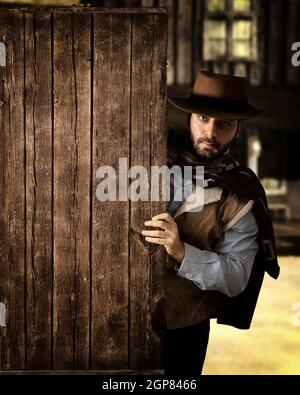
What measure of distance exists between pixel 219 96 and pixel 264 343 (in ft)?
11.6

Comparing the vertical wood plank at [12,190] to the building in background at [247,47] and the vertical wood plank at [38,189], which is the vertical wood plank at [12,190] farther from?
the building in background at [247,47]

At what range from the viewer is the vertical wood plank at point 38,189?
262cm

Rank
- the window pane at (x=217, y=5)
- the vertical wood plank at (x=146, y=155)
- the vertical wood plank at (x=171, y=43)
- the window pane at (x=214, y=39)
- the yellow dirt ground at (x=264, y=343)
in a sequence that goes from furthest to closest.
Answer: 1. the window pane at (x=217, y=5)
2. the window pane at (x=214, y=39)
3. the vertical wood plank at (x=171, y=43)
4. the yellow dirt ground at (x=264, y=343)
5. the vertical wood plank at (x=146, y=155)

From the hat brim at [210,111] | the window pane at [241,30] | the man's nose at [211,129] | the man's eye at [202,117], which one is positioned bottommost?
the man's nose at [211,129]

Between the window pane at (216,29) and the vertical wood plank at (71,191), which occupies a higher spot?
the window pane at (216,29)

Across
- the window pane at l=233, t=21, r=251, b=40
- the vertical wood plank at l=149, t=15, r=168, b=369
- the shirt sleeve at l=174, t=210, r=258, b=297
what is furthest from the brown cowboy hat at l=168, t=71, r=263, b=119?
the window pane at l=233, t=21, r=251, b=40

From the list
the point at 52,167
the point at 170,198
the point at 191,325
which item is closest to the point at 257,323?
the point at 191,325

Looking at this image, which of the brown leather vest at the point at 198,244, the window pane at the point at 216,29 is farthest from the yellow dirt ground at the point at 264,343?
the window pane at the point at 216,29

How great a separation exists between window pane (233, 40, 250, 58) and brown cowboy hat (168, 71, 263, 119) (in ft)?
28.1

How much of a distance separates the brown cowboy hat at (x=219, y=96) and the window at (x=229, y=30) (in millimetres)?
8282

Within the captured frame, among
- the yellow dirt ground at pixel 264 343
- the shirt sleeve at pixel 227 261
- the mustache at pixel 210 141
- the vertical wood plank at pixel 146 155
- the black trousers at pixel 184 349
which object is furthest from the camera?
the yellow dirt ground at pixel 264 343

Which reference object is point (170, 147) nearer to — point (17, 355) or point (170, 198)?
point (170, 198)

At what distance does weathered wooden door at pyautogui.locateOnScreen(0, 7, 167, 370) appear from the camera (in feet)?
Result: 8.61

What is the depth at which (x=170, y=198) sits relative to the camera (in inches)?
115
